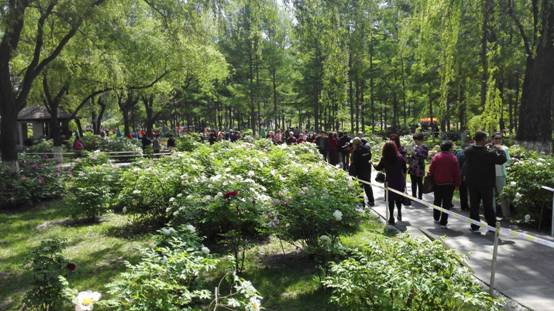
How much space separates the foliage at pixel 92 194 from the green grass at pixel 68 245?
0.32m

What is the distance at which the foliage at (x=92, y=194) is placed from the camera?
935 centimetres

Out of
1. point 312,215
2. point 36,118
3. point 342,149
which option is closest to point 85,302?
point 312,215

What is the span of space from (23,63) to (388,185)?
63.2 ft

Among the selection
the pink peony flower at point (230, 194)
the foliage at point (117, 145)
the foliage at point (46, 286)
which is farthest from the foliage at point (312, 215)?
the foliage at point (117, 145)

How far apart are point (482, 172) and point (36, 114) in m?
34.4

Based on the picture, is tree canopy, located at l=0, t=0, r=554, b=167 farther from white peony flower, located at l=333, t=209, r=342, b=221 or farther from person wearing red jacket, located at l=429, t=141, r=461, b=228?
white peony flower, located at l=333, t=209, r=342, b=221

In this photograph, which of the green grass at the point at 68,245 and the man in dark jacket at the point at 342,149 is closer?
the green grass at the point at 68,245

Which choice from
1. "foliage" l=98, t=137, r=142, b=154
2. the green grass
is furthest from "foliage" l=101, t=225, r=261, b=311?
"foliage" l=98, t=137, r=142, b=154

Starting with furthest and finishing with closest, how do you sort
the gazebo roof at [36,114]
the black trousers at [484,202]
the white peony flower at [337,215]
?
1. the gazebo roof at [36,114]
2. the black trousers at [484,202]
3. the white peony flower at [337,215]

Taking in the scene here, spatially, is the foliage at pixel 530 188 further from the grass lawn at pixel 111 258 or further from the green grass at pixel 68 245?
the green grass at pixel 68 245

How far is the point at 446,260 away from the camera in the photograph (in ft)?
12.8

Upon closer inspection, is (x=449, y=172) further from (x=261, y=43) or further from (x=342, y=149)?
(x=342, y=149)

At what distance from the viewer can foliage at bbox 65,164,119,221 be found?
30.7 ft

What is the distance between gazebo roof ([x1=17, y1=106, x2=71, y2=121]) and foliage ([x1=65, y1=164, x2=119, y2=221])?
80.7 feet
